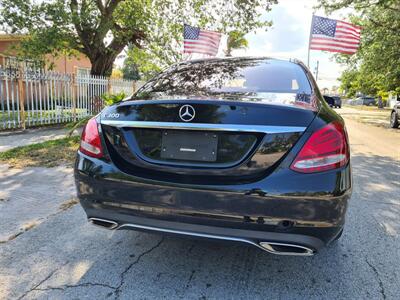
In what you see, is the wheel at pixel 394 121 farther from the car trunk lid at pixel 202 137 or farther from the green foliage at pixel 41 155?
the car trunk lid at pixel 202 137

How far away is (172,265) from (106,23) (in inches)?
516

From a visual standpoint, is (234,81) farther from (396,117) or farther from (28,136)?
(396,117)

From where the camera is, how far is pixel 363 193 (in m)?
5.03

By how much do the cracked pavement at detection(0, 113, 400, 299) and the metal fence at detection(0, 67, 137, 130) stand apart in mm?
7394

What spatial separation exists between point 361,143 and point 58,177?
28.6 ft

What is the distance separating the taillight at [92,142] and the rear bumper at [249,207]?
222mm

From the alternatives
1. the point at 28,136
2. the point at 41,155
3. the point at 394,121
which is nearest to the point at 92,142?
the point at 41,155

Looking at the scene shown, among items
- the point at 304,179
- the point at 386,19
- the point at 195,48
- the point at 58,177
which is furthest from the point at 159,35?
the point at 304,179

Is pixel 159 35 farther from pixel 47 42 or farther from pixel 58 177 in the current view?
pixel 58 177

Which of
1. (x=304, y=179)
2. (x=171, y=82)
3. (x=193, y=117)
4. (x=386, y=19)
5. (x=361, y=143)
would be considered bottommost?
(x=361, y=143)

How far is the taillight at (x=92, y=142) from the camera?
8.31 feet

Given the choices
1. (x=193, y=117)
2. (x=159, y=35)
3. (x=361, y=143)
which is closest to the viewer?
(x=193, y=117)

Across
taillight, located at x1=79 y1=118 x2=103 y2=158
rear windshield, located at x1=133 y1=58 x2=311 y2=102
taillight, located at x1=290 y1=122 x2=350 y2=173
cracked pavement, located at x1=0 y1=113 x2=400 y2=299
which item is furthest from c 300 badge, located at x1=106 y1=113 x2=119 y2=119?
taillight, located at x1=290 y1=122 x2=350 y2=173

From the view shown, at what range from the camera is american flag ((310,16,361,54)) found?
43.5 ft
